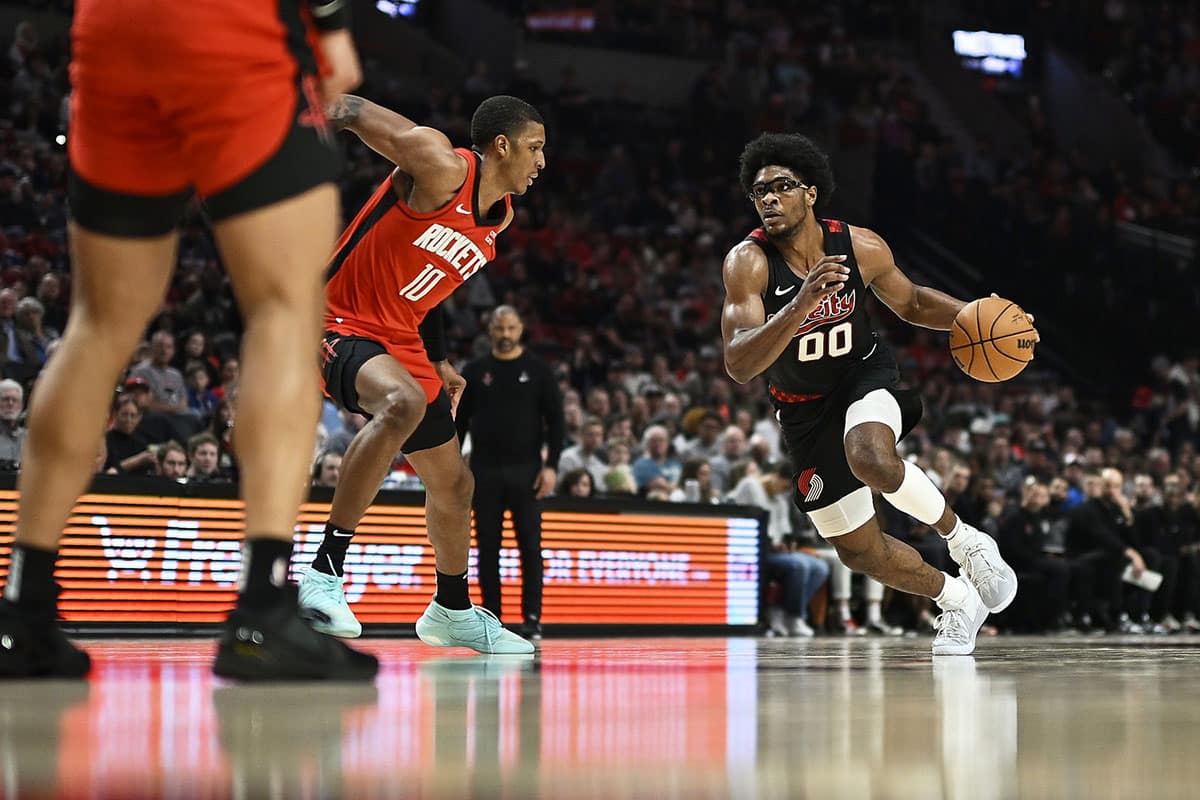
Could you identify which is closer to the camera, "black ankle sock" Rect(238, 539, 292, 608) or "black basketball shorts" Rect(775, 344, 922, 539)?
"black ankle sock" Rect(238, 539, 292, 608)

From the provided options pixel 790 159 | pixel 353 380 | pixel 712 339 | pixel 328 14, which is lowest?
pixel 353 380

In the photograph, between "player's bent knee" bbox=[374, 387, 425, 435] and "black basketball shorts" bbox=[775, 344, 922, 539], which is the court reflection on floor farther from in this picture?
"black basketball shorts" bbox=[775, 344, 922, 539]

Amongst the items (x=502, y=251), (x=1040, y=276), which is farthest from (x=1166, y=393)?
(x=502, y=251)

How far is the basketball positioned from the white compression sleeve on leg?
18.5 inches

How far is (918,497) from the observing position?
223 inches

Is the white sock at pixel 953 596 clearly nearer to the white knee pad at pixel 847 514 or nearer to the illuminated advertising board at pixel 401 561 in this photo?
the white knee pad at pixel 847 514

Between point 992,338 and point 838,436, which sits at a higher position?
point 992,338

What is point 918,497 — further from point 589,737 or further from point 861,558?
point 589,737

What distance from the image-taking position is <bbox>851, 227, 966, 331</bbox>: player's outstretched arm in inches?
233

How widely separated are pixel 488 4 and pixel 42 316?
11739 mm

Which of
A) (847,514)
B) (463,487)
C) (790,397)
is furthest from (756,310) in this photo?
(463,487)

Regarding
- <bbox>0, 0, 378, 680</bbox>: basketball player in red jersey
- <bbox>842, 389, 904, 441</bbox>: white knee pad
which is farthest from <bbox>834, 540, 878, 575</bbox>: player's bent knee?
<bbox>0, 0, 378, 680</bbox>: basketball player in red jersey

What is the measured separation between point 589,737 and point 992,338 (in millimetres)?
4030

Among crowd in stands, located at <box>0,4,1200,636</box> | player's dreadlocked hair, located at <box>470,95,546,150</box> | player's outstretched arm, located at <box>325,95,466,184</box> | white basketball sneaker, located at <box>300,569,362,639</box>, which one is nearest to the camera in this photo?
white basketball sneaker, located at <box>300,569,362,639</box>
